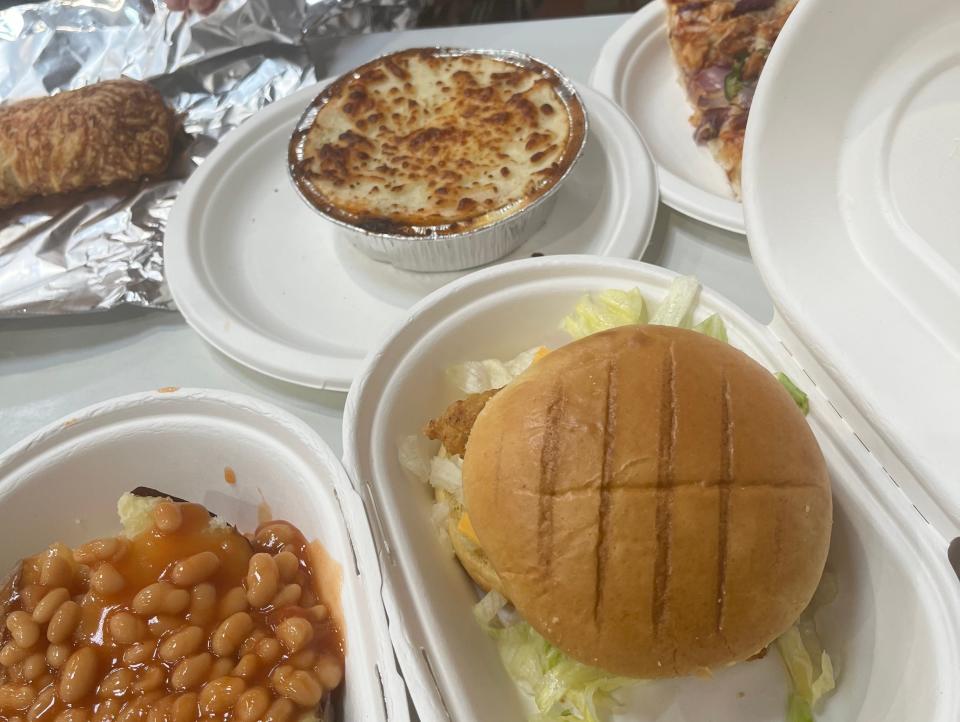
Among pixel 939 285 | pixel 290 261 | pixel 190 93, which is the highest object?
pixel 939 285

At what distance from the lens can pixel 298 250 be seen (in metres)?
2.00

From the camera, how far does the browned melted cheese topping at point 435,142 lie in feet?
5.71

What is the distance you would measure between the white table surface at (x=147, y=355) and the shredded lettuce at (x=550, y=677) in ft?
2.32

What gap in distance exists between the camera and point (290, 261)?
6.46 feet

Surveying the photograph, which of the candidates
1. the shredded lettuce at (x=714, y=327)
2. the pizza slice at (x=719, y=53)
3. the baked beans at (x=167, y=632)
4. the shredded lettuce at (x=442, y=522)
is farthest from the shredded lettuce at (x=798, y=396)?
the pizza slice at (x=719, y=53)

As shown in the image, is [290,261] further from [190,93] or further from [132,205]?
[190,93]

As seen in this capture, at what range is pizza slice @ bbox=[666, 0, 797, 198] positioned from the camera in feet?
6.97

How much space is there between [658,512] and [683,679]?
1.17 feet

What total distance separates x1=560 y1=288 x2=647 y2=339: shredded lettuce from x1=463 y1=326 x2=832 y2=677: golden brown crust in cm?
27

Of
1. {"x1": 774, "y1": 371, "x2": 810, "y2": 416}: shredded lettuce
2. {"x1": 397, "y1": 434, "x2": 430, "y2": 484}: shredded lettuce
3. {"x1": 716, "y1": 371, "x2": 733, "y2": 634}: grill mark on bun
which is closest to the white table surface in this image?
{"x1": 397, "y1": 434, "x2": 430, "y2": 484}: shredded lettuce

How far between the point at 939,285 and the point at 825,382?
0.22 meters

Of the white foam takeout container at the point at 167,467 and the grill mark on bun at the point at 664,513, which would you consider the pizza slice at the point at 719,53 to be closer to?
the grill mark on bun at the point at 664,513

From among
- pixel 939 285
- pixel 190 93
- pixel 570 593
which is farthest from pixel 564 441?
pixel 190 93

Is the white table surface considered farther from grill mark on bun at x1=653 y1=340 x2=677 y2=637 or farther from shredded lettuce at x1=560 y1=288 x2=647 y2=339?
grill mark on bun at x1=653 y1=340 x2=677 y2=637
